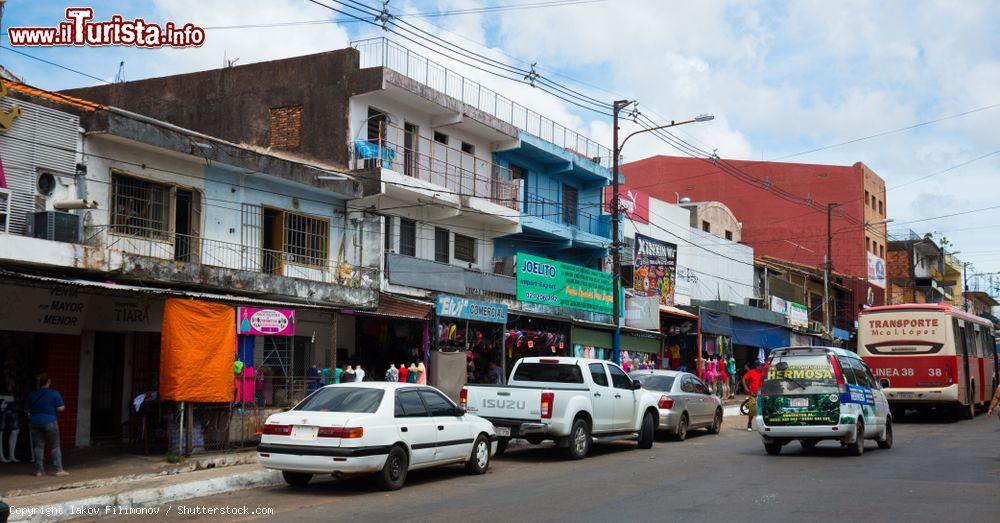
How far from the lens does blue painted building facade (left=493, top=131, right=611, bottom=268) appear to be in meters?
31.3

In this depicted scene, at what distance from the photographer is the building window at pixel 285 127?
26641 millimetres

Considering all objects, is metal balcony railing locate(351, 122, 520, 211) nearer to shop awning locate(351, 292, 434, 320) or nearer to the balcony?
the balcony

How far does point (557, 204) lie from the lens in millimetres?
33594

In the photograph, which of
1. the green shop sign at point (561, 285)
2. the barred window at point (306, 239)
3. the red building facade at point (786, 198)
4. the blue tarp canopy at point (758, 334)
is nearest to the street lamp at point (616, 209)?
the green shop sign at point (561, 285)

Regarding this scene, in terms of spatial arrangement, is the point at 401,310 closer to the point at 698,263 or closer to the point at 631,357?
the point at 631,357

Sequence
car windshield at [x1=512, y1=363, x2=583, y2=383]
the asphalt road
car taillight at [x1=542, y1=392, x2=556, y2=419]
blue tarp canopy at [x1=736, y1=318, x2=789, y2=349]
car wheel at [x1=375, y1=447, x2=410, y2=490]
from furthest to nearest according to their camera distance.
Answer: blue tarp canopy at [x1=736, y1=318, x2=789, y2=349]
car windshield at [x1=512, y1=363, x2=583, y2=383]
car taillight at [x1=542, y1=392, x2=556, y2=419]
car wheel at [x1=375, y1=447, x2=410, y2=490]
the asphalt road

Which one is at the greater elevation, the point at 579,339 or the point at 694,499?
the point at 579,339

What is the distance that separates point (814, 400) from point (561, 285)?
14266 mm

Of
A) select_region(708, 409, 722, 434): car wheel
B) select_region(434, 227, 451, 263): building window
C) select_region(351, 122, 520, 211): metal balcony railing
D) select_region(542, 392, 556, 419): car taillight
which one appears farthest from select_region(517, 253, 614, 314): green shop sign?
select_region(542, 392, 556, 419): car taillight

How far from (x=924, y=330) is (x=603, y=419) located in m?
12.6

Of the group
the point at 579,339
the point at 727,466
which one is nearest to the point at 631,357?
the point at 579,339

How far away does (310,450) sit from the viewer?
11.7 m

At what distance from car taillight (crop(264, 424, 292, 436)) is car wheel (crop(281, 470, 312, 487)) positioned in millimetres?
891

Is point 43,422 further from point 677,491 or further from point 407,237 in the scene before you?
point 407,237
